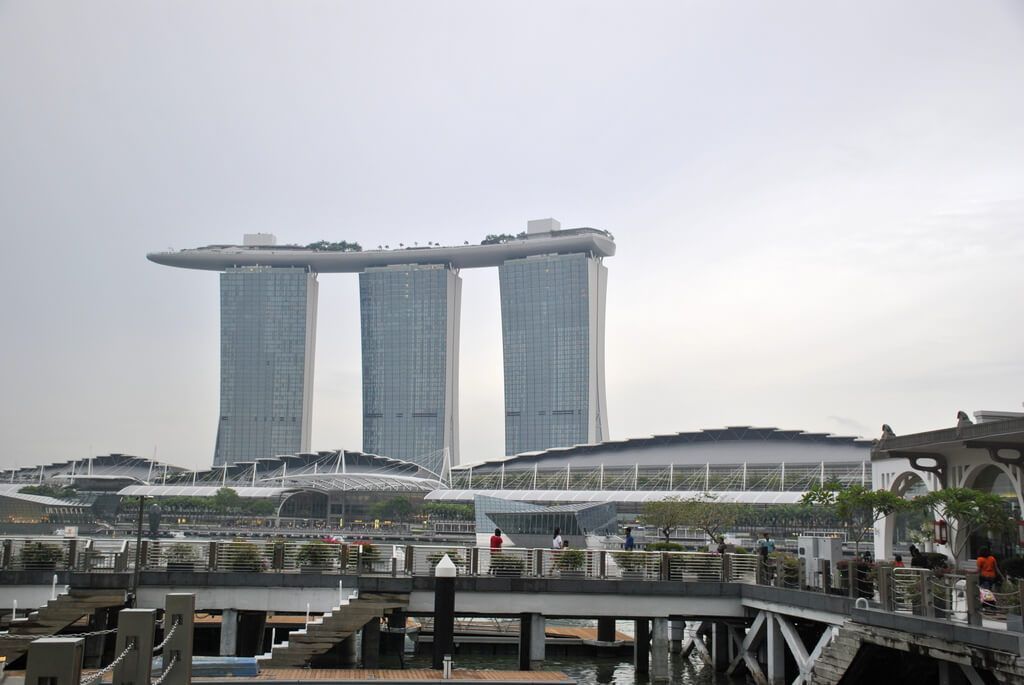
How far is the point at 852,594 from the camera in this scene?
24969 millimetres

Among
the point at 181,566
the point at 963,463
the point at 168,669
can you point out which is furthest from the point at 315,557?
the point at 963,463

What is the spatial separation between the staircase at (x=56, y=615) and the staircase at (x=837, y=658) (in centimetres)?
1733

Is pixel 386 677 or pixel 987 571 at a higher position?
pixel 987 571

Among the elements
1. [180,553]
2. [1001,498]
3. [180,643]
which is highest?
[1001,498]

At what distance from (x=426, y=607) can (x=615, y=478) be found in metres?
118

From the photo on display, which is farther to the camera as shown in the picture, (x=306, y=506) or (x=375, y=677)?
(x=306, y=506)

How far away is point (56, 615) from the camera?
26.3 m

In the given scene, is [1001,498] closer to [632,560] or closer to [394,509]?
[632,560]

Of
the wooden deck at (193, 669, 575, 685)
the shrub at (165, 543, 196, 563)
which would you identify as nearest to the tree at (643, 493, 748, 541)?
the shrub at (165, 543, 196, 563)

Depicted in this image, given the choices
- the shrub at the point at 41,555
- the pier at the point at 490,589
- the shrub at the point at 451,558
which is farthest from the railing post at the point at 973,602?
the shrub at the point at 41,555

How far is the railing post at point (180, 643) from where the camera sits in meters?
14.3

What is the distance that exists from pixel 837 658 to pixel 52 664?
18316 millimetres

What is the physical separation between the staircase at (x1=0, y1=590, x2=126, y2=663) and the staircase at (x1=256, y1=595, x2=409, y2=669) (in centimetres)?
497

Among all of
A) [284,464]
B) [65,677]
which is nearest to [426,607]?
[65,677]
